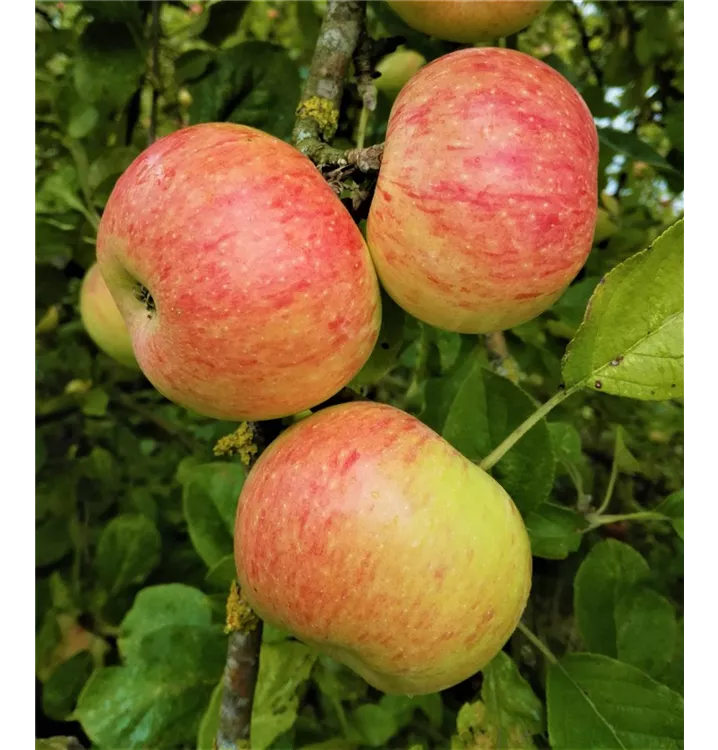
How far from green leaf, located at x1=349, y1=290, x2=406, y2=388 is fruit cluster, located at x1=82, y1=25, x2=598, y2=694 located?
0.11 m

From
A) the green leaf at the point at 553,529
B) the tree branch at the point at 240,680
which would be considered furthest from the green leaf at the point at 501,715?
the tree branch at the point at 240,680

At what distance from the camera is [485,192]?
579 millimetres

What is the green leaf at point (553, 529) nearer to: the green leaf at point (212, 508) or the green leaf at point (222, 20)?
the green leaf at point (212, 508)

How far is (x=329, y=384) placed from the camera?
637 mm

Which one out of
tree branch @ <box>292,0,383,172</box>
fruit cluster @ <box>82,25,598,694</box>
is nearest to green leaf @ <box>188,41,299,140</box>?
tree branch @ <box>292,0,383,172</box>

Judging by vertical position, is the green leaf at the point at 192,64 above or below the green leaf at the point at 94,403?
above

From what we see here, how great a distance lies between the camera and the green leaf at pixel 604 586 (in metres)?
0.92

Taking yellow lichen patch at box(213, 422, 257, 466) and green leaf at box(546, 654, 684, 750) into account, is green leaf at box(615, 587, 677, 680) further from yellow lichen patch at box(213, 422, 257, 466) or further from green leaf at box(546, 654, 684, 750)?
yellow lichen patch at box(213, 422, 257, 466)

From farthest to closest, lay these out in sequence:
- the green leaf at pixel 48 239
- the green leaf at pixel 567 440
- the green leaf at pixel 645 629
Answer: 1. the green leaf at pixel 48 239
2. the green leaf at pixel 567 440
3. the green leaf at pixel 645 629

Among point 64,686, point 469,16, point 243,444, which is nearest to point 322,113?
point 469,16

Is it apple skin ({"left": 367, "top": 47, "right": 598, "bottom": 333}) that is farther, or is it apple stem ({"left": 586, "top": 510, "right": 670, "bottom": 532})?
apple stem ({"left": 586, "top": 510, "right": 670, "bottom": 532})

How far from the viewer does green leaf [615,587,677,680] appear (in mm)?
912

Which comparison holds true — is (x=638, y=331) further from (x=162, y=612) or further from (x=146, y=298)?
(x=162, y=612)
